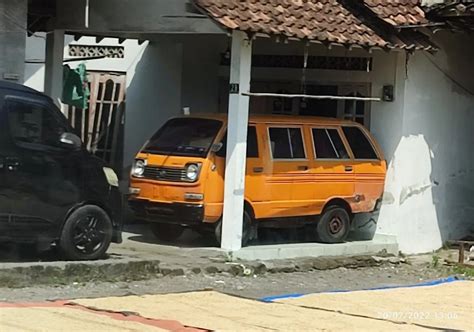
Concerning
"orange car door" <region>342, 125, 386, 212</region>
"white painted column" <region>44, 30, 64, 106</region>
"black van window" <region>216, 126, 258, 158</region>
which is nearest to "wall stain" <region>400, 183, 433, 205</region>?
"orange car door" <region>342, 125, 386, 212</region>

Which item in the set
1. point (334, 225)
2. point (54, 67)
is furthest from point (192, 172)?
point (54, 67)

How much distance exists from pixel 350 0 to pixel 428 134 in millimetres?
2638

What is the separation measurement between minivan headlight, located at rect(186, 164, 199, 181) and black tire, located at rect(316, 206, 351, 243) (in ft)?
7.83

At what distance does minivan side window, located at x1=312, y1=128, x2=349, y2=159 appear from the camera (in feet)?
45.6

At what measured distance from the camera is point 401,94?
14625 mm

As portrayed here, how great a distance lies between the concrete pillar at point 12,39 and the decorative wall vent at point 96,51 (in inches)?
182

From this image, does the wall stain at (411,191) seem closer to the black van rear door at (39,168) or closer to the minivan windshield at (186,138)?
the minivan windshield at (186,138)

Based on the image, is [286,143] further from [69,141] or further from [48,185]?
[48,185]

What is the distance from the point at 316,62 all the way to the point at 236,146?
11.1ft

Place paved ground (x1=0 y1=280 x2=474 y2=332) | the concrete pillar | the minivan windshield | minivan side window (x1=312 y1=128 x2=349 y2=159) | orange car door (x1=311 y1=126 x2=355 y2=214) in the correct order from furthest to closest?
minivan side window (x1=312 y1=128 x2=349 y2=159), orange car door (x1=311 y1=126 x2=355 y2=214), the minivan windshield, the concrete pillar, paved ground (x1=0 y1=280 x2=474 y2=332)

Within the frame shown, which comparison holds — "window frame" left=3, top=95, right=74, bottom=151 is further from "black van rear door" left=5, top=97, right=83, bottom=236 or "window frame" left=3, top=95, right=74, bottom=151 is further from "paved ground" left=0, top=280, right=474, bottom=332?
"paved ground" left=0, top=280, right=474, bottom=332

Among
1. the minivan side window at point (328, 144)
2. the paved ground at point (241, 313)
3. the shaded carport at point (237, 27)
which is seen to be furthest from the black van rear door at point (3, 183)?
the minivan side window at point (328, 144)

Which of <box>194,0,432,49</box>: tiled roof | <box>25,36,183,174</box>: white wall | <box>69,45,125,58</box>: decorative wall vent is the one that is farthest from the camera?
<box>69,45,125,58</box>: decorative wall vent

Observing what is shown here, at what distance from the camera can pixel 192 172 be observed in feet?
41.4
